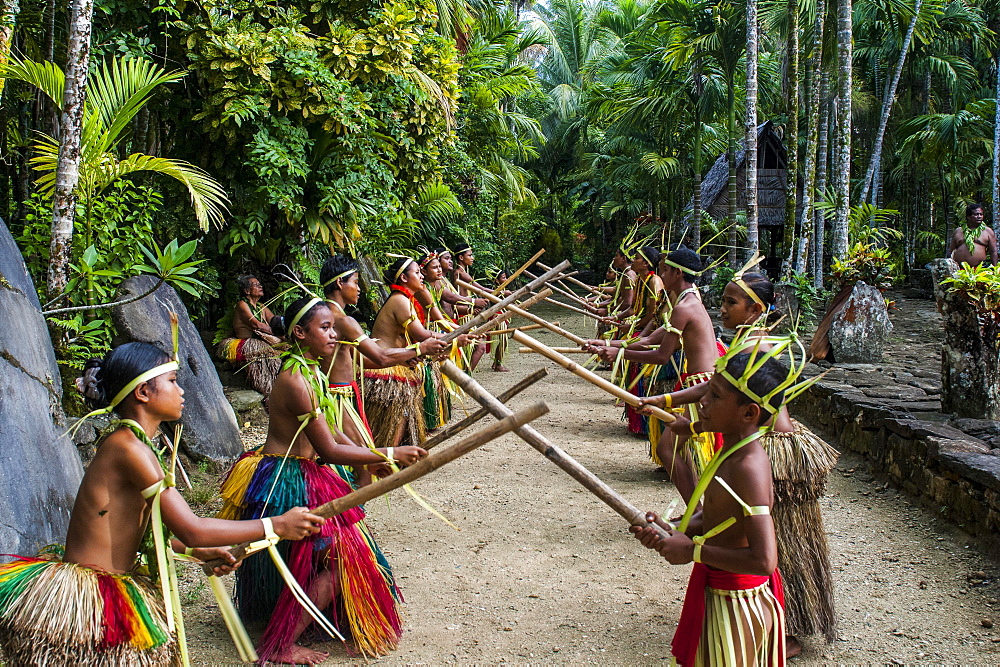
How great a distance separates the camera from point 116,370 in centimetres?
213

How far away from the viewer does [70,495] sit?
3484 mm

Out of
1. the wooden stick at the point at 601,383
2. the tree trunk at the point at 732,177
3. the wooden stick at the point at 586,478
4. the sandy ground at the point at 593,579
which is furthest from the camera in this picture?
the tree trunk at the point at 732,177

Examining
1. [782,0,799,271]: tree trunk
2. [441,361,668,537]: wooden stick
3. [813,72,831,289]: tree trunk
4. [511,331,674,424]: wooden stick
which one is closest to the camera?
[441,361,668,537]: wooden stick

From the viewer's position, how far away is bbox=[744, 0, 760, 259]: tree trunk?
11078mm

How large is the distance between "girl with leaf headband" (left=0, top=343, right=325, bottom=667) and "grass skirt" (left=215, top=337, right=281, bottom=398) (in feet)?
17.9

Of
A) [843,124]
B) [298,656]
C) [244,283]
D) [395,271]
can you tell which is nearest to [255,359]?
[244,283]

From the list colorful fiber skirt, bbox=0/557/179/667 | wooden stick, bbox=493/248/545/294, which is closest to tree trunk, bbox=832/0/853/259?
wooden stick, bbox=493/248/545/294

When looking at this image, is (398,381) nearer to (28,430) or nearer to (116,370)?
(28,430)

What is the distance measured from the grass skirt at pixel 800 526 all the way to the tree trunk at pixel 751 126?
8317 mm

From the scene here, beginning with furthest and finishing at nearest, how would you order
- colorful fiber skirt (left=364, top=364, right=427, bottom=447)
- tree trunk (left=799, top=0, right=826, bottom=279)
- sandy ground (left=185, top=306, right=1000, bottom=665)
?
tree trunk (left=799, top=0, right=826, bottom=279), colorful fiber skirt (left=364, top=364, right=427, bottom=447), sandy ground (left=185, top=306, right=1000, bottom=665)

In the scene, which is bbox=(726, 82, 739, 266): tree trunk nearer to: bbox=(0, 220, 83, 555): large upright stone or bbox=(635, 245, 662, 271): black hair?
bbox=(635, 245, 662, 271): black hair

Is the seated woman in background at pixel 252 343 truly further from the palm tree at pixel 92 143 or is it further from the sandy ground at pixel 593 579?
the sandy ground at pixel 593 579

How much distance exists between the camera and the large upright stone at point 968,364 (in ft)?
16.7

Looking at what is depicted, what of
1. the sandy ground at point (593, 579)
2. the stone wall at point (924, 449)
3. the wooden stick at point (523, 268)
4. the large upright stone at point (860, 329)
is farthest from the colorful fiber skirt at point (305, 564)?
the large upright stone at point (860, 329)
